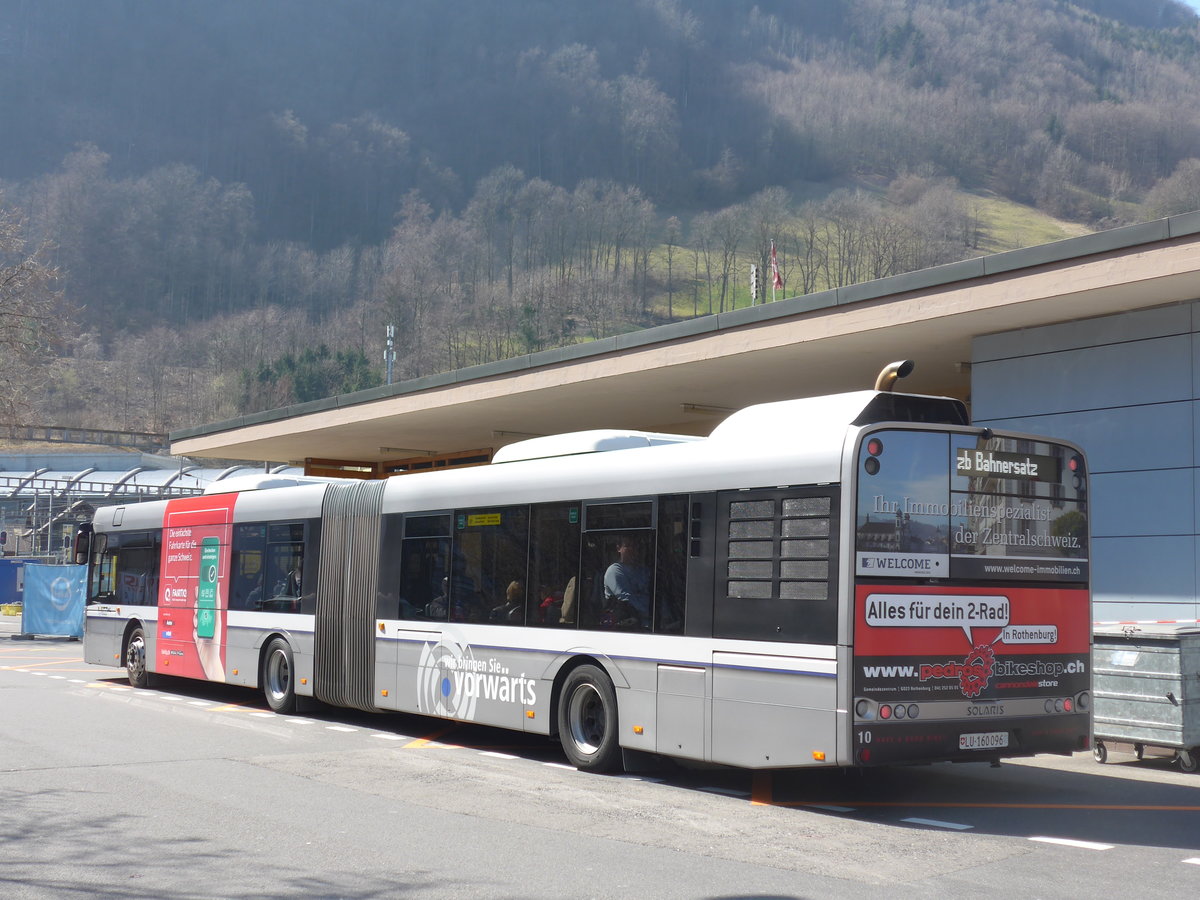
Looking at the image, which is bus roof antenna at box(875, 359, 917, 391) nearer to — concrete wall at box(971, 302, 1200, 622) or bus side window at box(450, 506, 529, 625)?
bus side window at box(450, 506, 529, 625)

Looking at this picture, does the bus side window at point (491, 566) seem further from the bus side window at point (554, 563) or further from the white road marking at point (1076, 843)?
the white road marking at point (1076, 843)

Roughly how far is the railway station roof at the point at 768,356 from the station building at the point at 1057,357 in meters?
0.03

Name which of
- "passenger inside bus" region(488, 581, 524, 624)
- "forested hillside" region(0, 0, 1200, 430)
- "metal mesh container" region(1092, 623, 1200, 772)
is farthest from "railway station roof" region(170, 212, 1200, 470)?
"forested hillside" region(0, 0, 1200, 430)

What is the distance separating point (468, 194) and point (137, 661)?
175m

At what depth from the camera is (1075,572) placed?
31.3 feet

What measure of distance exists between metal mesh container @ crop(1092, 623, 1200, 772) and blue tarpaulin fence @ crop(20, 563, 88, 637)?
1041 inches

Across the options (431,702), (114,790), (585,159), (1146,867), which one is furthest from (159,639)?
(585,159)

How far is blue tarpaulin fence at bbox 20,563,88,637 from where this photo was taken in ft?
103

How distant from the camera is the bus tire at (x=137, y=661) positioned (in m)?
18.2

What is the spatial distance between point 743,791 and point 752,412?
2.98 m

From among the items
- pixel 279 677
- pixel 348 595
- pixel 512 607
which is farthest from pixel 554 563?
pixel 279 677

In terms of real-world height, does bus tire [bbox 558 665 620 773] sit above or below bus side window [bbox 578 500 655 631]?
below

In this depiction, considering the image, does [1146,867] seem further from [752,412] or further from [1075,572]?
[752,412]

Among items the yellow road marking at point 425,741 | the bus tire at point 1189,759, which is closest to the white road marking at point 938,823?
the bus tire at point 1189,759
